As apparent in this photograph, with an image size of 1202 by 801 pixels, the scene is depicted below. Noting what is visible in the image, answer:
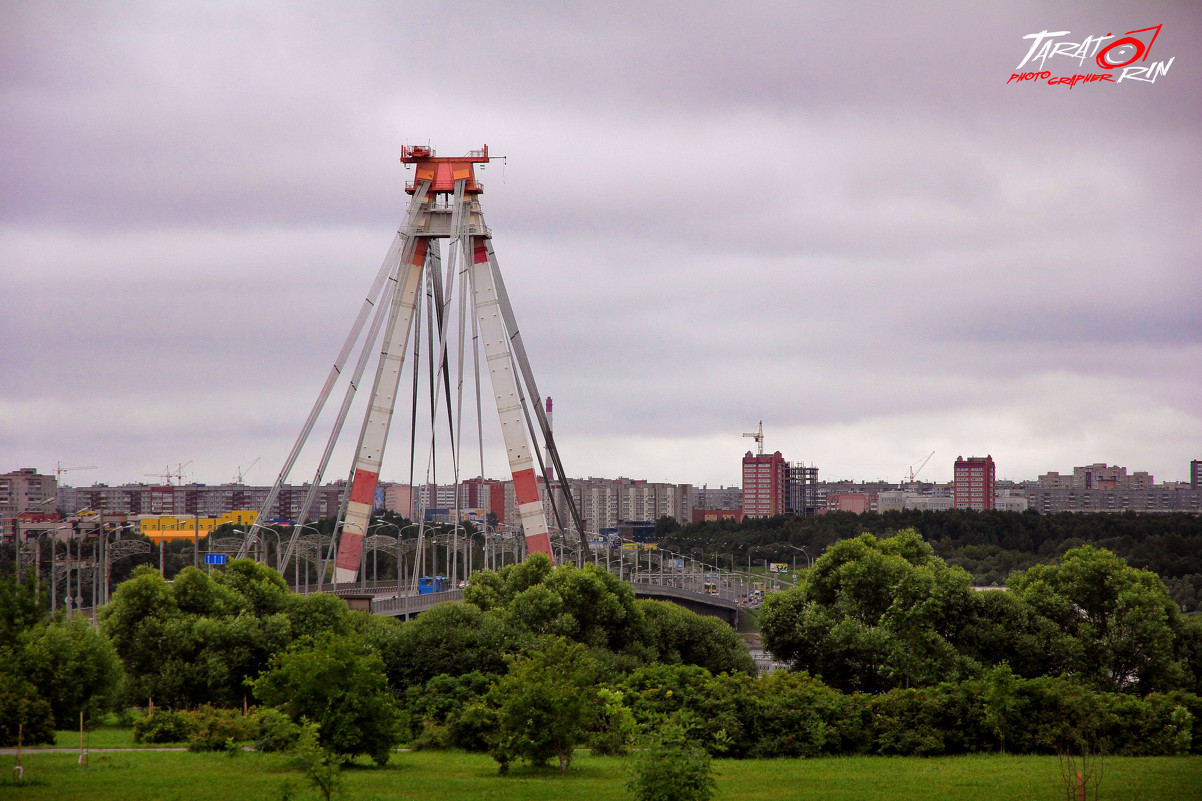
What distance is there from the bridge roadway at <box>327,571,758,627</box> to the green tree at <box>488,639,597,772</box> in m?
18.2

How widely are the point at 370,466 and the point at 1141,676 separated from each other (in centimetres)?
3264

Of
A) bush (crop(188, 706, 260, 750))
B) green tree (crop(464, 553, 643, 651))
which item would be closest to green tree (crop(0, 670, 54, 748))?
bush (crop(188, 706, 260, 750))

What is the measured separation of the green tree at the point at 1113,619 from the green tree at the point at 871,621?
120 inches

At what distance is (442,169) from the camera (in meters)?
57.0

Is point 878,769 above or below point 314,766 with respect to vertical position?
below

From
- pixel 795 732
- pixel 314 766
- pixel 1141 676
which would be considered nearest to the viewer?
pixel 314 766

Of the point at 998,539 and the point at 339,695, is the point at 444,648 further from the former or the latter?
the point at 998,539

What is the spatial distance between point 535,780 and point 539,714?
60.0 inches

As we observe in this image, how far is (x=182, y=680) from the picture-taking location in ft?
118

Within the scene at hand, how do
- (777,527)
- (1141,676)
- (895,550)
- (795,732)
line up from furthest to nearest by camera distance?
(777,527) → (895,550) → (1141,676) → (795,732)

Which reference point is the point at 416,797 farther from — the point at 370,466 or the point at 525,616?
the point at 370,466

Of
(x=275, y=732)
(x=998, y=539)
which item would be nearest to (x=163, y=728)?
(x=275, y=732)

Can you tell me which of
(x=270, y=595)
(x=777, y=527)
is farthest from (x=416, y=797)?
(x=777, y=527)

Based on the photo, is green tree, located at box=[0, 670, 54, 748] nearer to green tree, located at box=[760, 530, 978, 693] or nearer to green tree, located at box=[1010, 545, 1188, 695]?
green tree, located at box=[760, 530, 978, 693]
